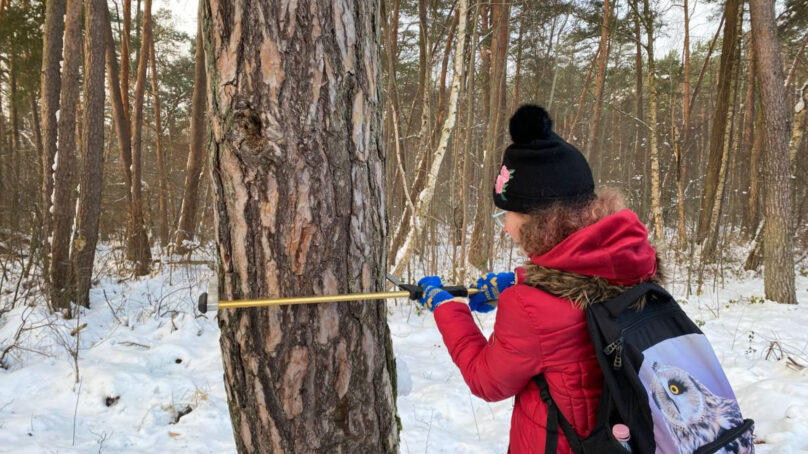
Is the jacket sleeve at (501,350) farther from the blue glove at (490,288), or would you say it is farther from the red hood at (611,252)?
the blue glove at (490,288)

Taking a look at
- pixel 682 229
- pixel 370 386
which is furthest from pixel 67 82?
pixel 682 229

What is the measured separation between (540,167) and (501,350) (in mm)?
573

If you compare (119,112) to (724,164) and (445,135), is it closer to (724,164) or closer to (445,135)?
(445,135)

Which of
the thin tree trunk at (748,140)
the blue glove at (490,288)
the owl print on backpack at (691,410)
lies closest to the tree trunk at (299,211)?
the blue glove at (490,288)

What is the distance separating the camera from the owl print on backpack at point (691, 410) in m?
1.08

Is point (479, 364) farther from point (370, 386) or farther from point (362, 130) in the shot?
point (362, 130)

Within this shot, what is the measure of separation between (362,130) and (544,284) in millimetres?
695

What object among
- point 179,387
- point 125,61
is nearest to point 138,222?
point 125,61

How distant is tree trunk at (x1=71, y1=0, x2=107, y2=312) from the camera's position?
18.3ft

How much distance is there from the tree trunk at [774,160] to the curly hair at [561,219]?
7.26 m

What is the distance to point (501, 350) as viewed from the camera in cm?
123

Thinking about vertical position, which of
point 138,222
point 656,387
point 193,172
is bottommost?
point 656,387

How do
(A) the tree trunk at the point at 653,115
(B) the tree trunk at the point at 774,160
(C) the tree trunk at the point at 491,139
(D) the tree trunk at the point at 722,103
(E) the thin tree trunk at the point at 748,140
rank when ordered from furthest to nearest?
(E) the thin tree trunk at the point at 748,140 → (D) the tree trunk at the point at 722,103 → (A) the tree trunk at the point at 653,115 → (C) the tree trunk at the point at 491,139 → (B) the tree trunk at the point at 774,160

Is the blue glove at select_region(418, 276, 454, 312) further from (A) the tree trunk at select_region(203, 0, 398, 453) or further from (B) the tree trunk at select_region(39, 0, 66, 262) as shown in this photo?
(B) the tree trunk at select_region(39, 0, 66, 262)
